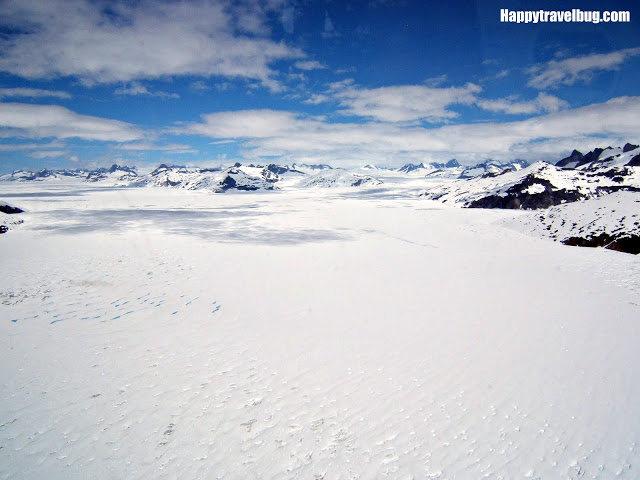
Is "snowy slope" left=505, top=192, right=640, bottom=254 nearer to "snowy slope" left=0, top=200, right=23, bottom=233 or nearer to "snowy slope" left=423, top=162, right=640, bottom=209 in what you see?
"snowy slope" left=423, top=162, right=640, bottom=209

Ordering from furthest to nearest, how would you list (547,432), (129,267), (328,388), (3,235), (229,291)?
(3,235) → (129,267) → (229,291) → (328,388) → (547,432)

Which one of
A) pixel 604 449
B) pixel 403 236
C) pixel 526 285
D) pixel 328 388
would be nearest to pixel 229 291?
pixel 328 388

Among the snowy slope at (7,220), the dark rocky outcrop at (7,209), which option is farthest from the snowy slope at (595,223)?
the dark rocky outcrop at (7,209)

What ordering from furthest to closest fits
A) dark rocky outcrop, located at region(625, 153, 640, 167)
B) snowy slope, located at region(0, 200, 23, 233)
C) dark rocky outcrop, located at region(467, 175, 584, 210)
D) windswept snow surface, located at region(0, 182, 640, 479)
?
dark rocky outcrop, located at region(625, 153, 640, 167) → dark rocky outcrop, located at region(467, 175, 584, 210) → snowy slope, located at region(0, 200, 23, 233) → windswept snow surface, located at region(0, 182, 640, 479)

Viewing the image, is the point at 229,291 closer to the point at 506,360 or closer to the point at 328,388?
the point at 328,388

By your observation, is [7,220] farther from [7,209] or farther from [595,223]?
[595,223]

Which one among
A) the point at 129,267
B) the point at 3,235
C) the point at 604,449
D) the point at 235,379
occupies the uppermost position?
the point at 3,235

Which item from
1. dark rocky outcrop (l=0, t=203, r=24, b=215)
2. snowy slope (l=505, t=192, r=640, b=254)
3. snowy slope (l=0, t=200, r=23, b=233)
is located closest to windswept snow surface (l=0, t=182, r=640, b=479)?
snowy slope (l=505, t=192, r=640, b=254)

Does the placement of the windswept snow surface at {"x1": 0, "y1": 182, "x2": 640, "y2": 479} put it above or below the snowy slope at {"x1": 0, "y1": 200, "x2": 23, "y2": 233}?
below

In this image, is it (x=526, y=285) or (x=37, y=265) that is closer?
(x=526, y=285)
